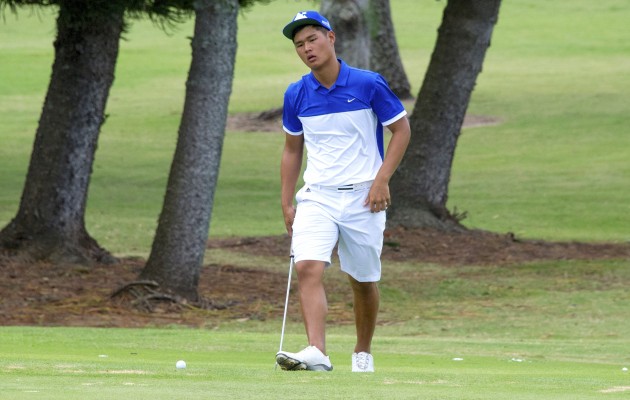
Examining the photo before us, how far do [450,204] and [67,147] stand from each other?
11.5 metres

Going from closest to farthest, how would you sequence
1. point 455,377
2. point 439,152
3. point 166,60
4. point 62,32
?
point 455,377 < point 62,32 < point 439,152 < point 166,60

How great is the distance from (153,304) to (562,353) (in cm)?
533

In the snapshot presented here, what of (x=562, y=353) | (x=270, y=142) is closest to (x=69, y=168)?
(x=562, y=353)

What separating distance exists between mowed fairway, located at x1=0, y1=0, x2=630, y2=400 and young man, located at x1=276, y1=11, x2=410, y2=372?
671 mm

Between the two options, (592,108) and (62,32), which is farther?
(592,108)

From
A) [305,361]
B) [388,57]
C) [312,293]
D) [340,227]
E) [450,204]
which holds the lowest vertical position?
[450,204]

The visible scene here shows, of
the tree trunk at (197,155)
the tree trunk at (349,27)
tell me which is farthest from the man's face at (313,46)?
the tree trunk at (349,27)

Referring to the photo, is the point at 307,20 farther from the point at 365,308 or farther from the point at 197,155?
the point at 197,155

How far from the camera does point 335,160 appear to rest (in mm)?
8281

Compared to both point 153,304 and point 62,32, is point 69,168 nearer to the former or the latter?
point 62,32

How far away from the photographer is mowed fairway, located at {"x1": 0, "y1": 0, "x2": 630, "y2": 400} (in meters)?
7.41

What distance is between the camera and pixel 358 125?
830 centimetres

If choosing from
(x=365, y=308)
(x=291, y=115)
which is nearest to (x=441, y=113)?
(x=365, y=308)

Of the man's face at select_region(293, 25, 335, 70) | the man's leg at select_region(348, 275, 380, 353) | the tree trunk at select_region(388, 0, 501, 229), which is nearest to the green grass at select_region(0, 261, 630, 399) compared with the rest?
the man's leg at select_region(348, 275, 380, 353)
